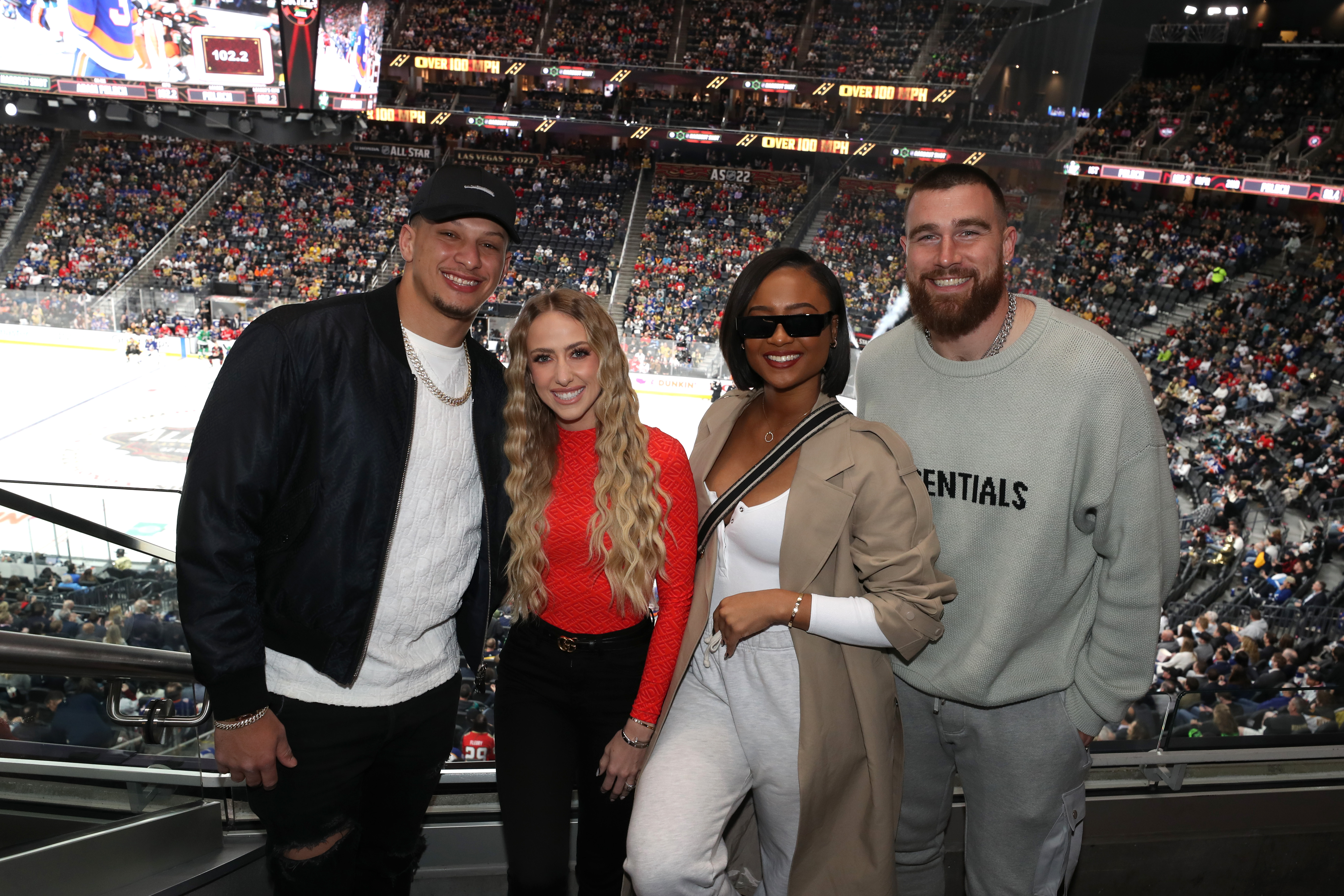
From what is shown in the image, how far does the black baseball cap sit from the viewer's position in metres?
1.95

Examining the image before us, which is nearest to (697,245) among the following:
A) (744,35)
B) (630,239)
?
(630,239)

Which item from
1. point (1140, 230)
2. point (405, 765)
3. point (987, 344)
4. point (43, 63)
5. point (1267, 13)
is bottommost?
point (405, 765)

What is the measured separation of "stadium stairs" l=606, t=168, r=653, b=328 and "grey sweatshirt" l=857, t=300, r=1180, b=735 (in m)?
18.3

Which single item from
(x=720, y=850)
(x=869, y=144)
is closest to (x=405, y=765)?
(x=720, y=850)

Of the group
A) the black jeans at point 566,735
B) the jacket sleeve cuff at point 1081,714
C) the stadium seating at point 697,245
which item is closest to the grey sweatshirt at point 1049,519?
the jacket sleeve cuff at point 1081,714

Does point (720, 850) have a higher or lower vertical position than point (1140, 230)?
lower

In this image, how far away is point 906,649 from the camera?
178 cm

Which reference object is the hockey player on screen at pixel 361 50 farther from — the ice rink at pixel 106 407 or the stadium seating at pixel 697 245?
the ice rink at pixel 106 407

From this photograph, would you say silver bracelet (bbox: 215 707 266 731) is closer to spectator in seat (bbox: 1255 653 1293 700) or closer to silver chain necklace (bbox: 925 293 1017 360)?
silver chain necklace (bbox: 925 293 1017 360)

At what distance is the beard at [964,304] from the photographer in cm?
194

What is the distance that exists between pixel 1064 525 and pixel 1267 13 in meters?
30.5

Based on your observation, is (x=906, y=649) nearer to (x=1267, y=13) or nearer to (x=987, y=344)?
(x=987, y=344)

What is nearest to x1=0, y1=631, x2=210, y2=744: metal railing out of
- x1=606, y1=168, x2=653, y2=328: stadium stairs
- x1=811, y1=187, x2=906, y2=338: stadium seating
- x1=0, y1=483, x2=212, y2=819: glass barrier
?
x1=0, y1=483, x2=212, y2=819: glass barrier

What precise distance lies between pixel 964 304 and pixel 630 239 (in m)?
23.5
